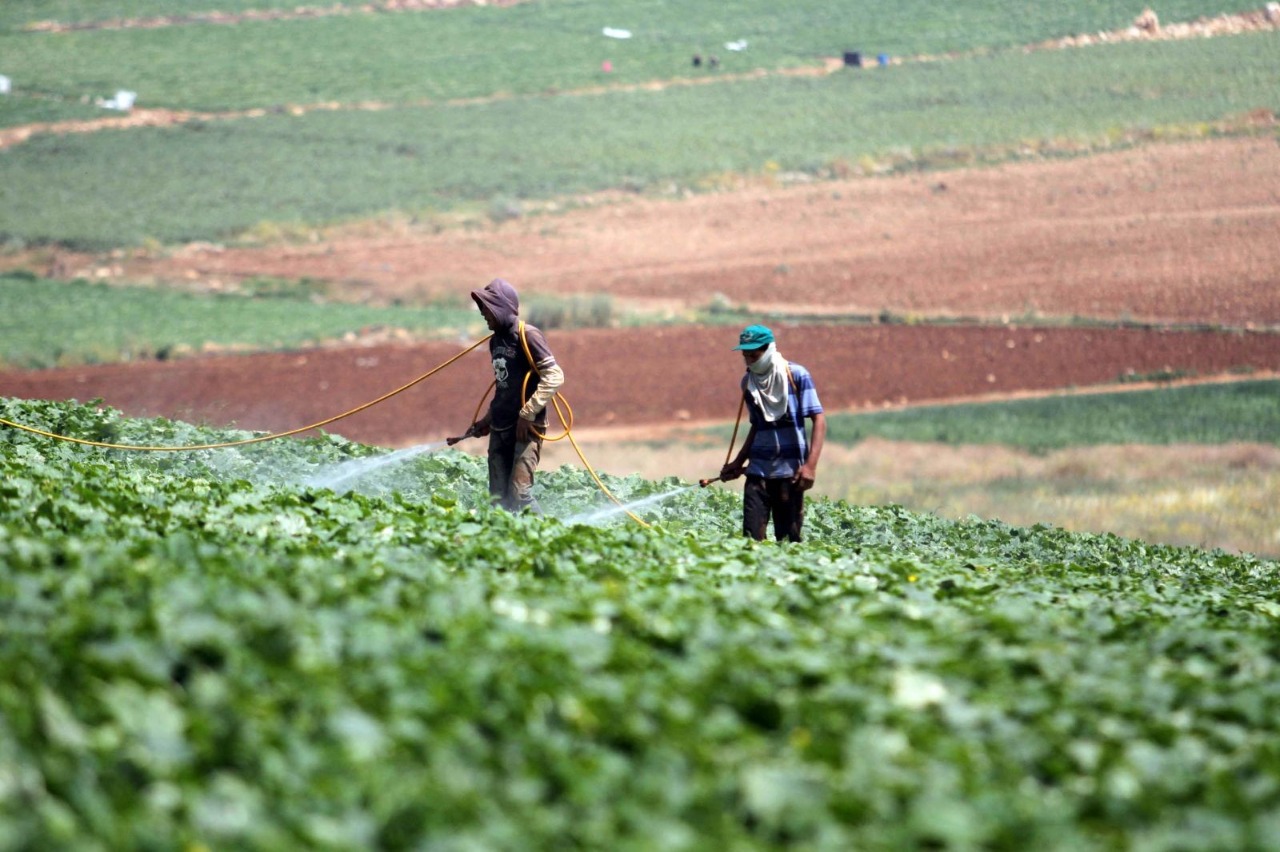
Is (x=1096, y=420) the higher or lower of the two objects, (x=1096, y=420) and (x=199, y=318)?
the lower

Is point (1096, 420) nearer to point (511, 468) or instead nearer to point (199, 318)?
point (511, 468)

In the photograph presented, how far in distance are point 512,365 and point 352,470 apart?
113 inches

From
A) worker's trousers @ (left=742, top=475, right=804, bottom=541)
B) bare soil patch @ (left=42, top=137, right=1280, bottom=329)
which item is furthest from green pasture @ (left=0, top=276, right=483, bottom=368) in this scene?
worker's trousers @ (left=742, top=475, right=804, bottom=541)

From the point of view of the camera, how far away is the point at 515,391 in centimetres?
1178

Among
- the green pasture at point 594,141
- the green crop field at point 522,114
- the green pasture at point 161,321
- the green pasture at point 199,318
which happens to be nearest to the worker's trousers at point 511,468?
the green pasture at point 199,318

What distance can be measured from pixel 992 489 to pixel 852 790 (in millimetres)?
15733

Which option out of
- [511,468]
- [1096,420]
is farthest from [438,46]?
[511,468]

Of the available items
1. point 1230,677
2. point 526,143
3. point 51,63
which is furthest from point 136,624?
point 51,63

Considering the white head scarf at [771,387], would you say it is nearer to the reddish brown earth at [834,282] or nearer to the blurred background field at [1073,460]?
the blurred background field at [1073,460]

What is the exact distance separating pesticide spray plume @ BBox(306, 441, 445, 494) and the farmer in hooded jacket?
59.3 inches

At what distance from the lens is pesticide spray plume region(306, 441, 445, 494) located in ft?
44.5

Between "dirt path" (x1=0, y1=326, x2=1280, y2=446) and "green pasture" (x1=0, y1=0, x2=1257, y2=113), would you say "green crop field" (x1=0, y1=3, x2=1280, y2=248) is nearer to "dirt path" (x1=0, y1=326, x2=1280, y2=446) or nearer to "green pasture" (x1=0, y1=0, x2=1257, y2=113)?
"green pasture" (x1=0, y1=0, x2=1257, y2=113)

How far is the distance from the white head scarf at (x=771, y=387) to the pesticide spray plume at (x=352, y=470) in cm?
351

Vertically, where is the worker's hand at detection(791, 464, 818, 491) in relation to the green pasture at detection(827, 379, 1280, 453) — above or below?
above
